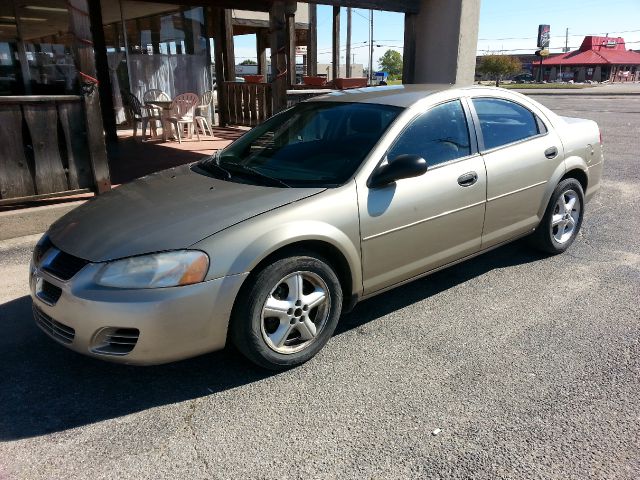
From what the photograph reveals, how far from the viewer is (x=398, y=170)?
10.9 ft

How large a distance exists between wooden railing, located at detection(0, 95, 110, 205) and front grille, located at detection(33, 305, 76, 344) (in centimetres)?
314

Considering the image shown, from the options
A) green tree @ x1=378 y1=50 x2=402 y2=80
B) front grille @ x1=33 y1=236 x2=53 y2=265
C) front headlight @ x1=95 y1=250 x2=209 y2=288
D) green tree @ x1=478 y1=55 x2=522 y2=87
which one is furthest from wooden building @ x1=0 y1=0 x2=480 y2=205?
green tree @ x1=378 y1=50 x2=402 y2=80

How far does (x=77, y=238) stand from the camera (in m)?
3.04

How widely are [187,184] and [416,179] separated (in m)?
1.55

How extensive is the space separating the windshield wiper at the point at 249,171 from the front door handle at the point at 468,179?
1.31m

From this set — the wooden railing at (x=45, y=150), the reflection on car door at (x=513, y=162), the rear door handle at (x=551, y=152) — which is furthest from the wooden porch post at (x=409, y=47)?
the wooden railing at (x=45, y=150)

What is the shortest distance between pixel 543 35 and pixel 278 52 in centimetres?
9714

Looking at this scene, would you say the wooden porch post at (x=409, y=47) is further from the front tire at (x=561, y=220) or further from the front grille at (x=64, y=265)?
the front grille at (x=64, y=265)

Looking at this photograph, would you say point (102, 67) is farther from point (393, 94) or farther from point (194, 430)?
point (194, 430)

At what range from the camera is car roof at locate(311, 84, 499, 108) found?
3.92 m

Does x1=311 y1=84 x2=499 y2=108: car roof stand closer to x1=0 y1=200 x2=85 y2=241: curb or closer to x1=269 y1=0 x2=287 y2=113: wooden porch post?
x1=0 y1=200 x2=85 y2=241: curb

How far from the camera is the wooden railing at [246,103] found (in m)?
11.9

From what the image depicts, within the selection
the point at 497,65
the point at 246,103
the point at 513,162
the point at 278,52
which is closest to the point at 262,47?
the point at 246,103

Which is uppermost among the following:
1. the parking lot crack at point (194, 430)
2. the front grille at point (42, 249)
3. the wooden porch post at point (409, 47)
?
the wooden porch post at point (409, 47)
